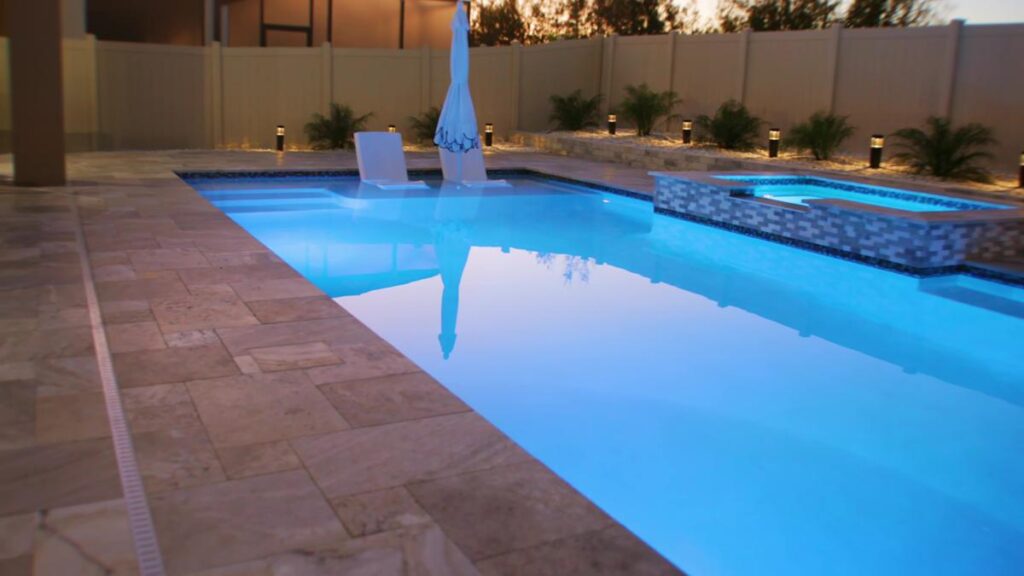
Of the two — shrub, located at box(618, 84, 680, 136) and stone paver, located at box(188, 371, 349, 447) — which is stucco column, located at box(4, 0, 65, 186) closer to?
stone paver, located at box(188, 371, 349, 447)

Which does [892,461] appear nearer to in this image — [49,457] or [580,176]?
[49,457]

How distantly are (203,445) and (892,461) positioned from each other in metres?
2.92

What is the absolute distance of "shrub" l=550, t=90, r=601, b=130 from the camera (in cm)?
1814

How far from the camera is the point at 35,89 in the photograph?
9461 millimetres

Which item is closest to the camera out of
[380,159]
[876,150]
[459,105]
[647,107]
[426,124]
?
[459,105]

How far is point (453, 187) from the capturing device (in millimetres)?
12523

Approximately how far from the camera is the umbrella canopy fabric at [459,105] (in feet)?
40.0

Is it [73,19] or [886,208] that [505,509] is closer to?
[886,208]

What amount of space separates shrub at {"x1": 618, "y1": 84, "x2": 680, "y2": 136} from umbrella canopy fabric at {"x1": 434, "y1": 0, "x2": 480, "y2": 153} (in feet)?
17.4

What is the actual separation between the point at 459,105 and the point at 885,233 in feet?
20.4

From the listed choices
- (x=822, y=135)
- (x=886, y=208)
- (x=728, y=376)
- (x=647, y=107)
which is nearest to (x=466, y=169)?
(x=822, y=135)

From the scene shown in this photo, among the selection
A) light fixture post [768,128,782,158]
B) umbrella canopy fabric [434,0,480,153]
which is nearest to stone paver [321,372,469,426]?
umbrella canopy fabric [434,0,480,153]

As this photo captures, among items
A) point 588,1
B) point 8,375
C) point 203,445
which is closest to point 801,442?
point 203,445

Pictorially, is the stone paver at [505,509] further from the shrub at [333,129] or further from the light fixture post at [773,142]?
the shrub at [333,129]
